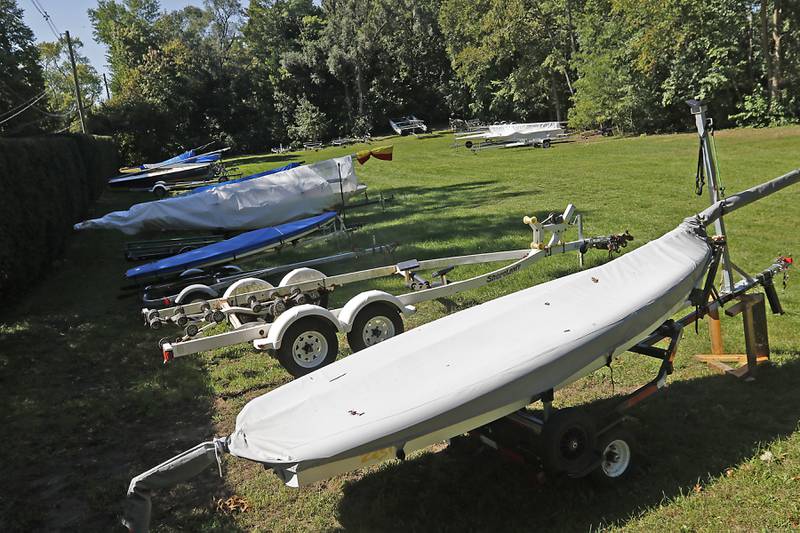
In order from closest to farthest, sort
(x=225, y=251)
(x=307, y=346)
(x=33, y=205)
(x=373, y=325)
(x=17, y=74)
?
(x=307, y=346) < (x=373, y=325) < (x=225, y=251) < (x=33, y=205) < (x=17, y=74)

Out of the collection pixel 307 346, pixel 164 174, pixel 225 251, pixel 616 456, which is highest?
pixel 164 174

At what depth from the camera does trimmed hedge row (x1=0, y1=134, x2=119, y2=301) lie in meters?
10.6

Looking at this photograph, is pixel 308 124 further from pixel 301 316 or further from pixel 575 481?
pixel 575 481

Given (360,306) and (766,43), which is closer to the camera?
(360,306)

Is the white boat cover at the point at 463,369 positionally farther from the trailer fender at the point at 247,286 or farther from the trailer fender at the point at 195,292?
the trailer fender at the point at 195,292

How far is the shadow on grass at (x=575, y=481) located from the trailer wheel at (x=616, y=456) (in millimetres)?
77

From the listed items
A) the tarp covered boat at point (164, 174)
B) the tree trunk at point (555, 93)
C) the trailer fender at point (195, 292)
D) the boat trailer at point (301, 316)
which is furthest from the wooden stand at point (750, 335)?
the tree trunk at point (555, 93)

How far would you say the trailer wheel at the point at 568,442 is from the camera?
3.95 m

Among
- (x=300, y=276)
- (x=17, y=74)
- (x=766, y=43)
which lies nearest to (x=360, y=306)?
(x=300, y=276)

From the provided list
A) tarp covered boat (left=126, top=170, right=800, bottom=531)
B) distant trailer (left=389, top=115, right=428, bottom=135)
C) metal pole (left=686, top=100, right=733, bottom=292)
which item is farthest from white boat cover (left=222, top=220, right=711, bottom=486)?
distant trailer (left=389, top=115, right=428, bottom=135)

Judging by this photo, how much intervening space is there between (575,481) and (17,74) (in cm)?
5251

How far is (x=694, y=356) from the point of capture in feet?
20.8

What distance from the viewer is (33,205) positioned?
12008mm

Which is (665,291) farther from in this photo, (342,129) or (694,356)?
(342,129)
